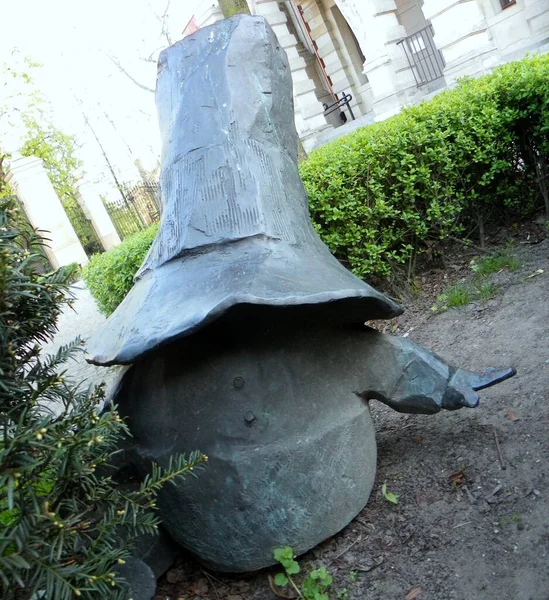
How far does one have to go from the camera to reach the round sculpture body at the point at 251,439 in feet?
6.28

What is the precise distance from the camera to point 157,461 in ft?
6.53

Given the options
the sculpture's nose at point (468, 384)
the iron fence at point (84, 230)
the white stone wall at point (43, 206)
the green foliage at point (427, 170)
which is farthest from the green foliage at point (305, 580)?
A: the iron fence at point (84, 230)

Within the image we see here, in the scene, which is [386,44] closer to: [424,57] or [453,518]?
[424,57]

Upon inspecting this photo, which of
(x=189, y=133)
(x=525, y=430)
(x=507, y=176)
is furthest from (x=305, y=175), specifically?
(x=525, y=430)

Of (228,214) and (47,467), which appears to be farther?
(228,214)

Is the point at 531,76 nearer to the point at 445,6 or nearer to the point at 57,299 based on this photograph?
the point at 57,299

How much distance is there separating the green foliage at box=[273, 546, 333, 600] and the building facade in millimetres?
7020

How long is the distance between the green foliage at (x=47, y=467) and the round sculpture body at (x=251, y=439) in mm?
276

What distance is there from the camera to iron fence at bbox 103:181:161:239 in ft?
62.3

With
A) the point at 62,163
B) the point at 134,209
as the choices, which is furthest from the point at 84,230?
the point at 62,163

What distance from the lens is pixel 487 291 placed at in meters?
3.96

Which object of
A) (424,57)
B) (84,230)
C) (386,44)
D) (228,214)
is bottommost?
(228,214)

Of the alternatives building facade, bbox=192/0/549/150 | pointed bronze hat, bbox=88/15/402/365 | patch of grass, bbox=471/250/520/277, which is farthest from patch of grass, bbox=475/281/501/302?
building facade, bbox=192/0/549/150

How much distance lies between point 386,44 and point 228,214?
41.8 ft
